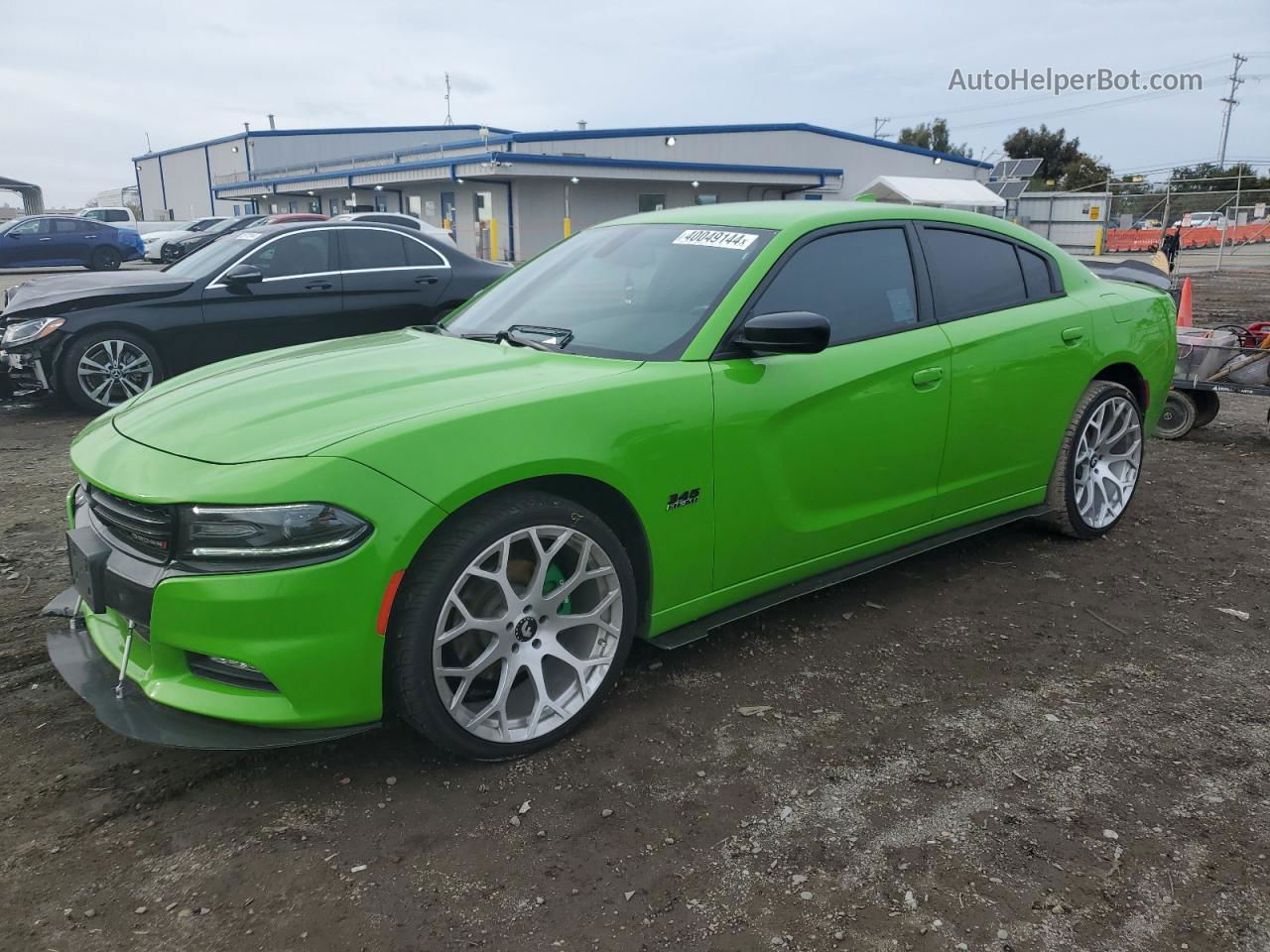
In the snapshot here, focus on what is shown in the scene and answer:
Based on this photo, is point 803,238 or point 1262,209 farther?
point 1262,209

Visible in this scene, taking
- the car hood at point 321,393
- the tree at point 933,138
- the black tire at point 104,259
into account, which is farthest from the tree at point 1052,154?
the car hood at point 321,393

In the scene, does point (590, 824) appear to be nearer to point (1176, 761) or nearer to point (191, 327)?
point (1176, 761)

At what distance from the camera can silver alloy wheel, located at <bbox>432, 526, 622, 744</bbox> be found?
2752 millimetres

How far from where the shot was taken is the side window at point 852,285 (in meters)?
3.55

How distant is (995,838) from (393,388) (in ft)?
7.09

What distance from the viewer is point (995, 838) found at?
8.50 ft

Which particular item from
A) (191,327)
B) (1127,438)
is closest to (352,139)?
(191,327)

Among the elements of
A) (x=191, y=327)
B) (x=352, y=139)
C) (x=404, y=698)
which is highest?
(x=352, y=139)

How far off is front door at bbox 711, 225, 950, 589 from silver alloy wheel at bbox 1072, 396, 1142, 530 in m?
1.26

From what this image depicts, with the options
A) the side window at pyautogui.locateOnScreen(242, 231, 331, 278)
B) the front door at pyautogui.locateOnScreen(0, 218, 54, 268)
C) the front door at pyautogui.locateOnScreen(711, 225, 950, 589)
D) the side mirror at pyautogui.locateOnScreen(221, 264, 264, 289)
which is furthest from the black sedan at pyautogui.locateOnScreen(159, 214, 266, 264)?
the front door at pyautogui.locateOnScreen(711, 225, 950, 589)

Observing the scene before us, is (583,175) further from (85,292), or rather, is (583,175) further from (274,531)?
(274,531)

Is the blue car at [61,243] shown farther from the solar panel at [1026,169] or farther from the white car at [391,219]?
the solar panel at [1026,169]

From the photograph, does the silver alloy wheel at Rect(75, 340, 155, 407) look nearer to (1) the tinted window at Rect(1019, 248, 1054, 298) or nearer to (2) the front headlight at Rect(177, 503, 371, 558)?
(2) the front headlight at Rect(177, 503, 371, 558)

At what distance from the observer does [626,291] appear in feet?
12.0
